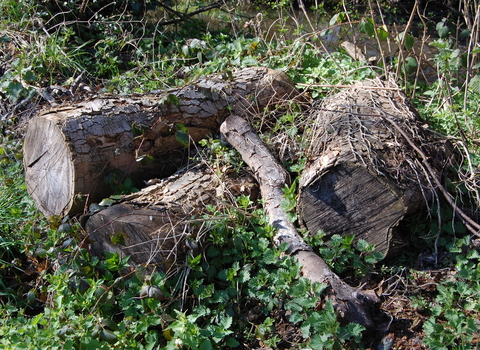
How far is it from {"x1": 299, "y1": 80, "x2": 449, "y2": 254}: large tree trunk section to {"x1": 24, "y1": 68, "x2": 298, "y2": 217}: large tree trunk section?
1.03 meters

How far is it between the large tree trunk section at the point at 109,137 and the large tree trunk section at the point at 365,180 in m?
1.03

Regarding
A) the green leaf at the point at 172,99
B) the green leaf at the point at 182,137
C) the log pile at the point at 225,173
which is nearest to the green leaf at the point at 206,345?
the log pile at the point at 225,173

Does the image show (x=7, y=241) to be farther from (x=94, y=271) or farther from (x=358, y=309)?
(x=358, y=309)

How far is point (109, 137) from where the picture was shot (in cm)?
319

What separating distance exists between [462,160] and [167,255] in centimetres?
215

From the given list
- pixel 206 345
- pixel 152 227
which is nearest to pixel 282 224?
pixel 152 227

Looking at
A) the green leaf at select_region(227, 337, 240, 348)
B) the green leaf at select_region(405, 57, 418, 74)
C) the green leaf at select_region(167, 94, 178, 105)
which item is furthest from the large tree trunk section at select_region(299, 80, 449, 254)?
the green leaf at select_region(405, 57, 418, 74)

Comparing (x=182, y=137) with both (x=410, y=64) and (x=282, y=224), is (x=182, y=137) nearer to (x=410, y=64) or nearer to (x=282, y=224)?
(x=282, y=224)

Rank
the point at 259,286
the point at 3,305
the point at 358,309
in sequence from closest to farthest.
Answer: the point at 358,309, the point at 259,286, the point at 3,305

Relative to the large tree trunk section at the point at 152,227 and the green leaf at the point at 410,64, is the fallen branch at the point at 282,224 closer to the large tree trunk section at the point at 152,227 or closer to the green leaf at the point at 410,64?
the large tree trunk section at the point at 152,227

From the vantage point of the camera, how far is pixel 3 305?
2807mm

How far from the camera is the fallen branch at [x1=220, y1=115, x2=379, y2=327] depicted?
2418mm

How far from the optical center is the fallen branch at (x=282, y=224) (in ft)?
7.93

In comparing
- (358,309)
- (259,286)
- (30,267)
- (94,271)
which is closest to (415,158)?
(358,309)
